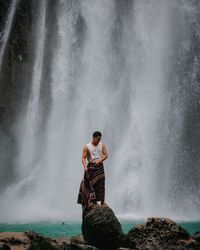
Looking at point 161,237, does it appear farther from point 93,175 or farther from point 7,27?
point 7,27

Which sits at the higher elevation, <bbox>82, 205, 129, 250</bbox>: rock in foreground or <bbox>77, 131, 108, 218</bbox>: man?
<bbox>77, 131, 108, 218</bbox>: man

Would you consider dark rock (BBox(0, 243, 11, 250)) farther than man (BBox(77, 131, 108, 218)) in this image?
No

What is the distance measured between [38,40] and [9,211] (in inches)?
450

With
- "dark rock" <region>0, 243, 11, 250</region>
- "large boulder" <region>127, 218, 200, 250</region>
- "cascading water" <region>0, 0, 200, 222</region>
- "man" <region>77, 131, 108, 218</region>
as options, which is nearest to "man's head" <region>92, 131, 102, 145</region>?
"man" <region>77, 131, 108, 218</region>

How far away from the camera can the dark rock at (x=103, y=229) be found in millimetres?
6898

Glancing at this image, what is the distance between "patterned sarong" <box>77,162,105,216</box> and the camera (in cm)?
723

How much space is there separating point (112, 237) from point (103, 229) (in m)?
0.23

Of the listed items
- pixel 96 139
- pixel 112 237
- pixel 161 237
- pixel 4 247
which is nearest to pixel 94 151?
pixel 96 139

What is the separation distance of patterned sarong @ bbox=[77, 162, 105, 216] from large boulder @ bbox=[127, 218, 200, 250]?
976 mm

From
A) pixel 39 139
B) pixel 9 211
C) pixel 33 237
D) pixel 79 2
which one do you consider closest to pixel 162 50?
pixel 79 2

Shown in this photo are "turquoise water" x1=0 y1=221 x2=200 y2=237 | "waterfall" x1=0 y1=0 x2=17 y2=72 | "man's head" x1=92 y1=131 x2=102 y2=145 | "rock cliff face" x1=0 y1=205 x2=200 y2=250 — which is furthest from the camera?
"waterfall" x1=0 y1=0 x2=17 y2=72

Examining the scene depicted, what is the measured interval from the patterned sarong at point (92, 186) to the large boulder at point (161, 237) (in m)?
0.98

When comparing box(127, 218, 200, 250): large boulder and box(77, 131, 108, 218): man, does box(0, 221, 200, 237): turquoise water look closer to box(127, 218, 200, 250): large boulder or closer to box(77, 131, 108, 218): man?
box(127, 218, 200, 250): large boulder

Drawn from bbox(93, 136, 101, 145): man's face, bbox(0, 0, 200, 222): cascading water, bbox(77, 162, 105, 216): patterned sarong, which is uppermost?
bbox(0, 0, 200, 222): cascading water
